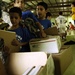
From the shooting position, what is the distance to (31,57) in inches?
49.4

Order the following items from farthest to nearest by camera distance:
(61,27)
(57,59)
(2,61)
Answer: (61,27) < (57,59) < (2,61)

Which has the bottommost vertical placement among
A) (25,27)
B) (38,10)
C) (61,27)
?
(61,27)

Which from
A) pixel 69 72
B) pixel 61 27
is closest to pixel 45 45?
pixel 69 72

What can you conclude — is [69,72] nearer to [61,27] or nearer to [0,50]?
[0,50]

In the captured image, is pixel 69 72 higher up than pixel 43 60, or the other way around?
pixel 43 60

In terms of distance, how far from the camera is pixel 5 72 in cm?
130

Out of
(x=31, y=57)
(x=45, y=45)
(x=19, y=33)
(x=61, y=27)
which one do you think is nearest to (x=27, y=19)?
(x=19, y=33)

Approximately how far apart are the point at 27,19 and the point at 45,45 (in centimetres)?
49

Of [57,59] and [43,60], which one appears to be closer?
[43,60]

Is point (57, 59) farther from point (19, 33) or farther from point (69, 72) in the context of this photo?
point (19, 33)

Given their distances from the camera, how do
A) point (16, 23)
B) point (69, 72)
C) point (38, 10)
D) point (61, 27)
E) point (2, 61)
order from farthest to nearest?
1. point (61, 27)
2. point (38, 10)
3. point (16, 23)
4. point (69, 72)
5. point (2, 61)

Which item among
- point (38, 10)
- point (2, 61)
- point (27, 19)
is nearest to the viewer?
point (2, 61)

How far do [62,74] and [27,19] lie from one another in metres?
0.81

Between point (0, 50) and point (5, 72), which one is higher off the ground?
point (0, 50)
